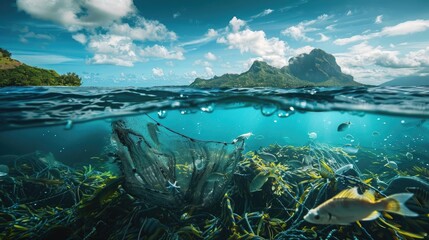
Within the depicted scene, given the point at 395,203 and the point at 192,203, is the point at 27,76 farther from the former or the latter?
the point at 395,203

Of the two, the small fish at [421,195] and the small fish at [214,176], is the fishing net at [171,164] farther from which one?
the small fish at [421,195]

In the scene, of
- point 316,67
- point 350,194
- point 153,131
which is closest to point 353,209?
point 350,194

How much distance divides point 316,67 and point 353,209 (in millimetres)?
171911

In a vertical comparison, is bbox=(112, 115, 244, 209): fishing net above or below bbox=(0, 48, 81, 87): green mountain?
below

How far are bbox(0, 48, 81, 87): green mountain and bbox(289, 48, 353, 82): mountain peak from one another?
5976 inches

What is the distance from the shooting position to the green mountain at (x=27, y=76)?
55.7 feet

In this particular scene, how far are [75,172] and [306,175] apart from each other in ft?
27.1

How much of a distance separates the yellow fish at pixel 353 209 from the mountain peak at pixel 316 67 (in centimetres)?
16249

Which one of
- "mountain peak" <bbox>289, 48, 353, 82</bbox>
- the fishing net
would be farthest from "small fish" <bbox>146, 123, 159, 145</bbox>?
"mountain peak" <bbox>289, 48, 353, 82</bbox>

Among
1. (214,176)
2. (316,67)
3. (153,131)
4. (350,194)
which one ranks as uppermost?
(316,67)

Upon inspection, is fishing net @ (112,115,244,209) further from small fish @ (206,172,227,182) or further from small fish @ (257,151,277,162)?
small fish @ (257,151,277,162)

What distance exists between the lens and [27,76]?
18578mm

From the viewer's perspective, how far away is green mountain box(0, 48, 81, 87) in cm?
1697

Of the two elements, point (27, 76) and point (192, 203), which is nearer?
point (192, 203)
